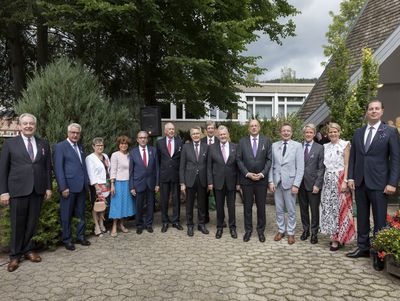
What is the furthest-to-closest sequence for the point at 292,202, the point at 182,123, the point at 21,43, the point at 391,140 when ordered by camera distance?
1. the point at 182,123
2. the point at 21,43
3. the point at 292,202
4. the point at 391,140

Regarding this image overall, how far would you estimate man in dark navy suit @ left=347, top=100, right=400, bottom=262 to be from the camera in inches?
193

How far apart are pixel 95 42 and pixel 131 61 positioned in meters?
1.24

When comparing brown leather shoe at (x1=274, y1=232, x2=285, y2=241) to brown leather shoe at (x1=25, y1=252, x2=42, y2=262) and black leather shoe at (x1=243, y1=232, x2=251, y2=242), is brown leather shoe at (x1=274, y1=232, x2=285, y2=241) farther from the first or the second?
brown leather shoe at (x1=25, y1=252, x2=42, y2=262)

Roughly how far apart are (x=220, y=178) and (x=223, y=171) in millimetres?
137

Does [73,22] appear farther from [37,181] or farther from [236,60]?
[37,181]

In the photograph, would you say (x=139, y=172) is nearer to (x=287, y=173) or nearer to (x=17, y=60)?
(x=287, y=173)

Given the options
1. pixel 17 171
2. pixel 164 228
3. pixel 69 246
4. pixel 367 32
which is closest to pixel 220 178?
pixel 164 228

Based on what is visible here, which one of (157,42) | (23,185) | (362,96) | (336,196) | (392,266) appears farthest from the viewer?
(157,42)

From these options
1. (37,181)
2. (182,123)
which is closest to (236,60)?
(37,181)

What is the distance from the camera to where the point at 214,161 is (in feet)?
21.1

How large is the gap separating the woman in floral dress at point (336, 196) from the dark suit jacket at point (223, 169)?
151 centimetres

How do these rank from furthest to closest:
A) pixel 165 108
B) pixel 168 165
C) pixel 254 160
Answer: pixel 165 108, pixel 168 165, pixel 254 160

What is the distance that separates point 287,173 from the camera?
235 inches

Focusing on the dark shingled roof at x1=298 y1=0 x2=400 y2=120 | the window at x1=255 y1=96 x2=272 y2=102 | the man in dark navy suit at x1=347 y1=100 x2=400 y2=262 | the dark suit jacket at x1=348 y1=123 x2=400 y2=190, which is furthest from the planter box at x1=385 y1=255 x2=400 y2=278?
the window at x1=255 y1=96 x2=272 y2=102
